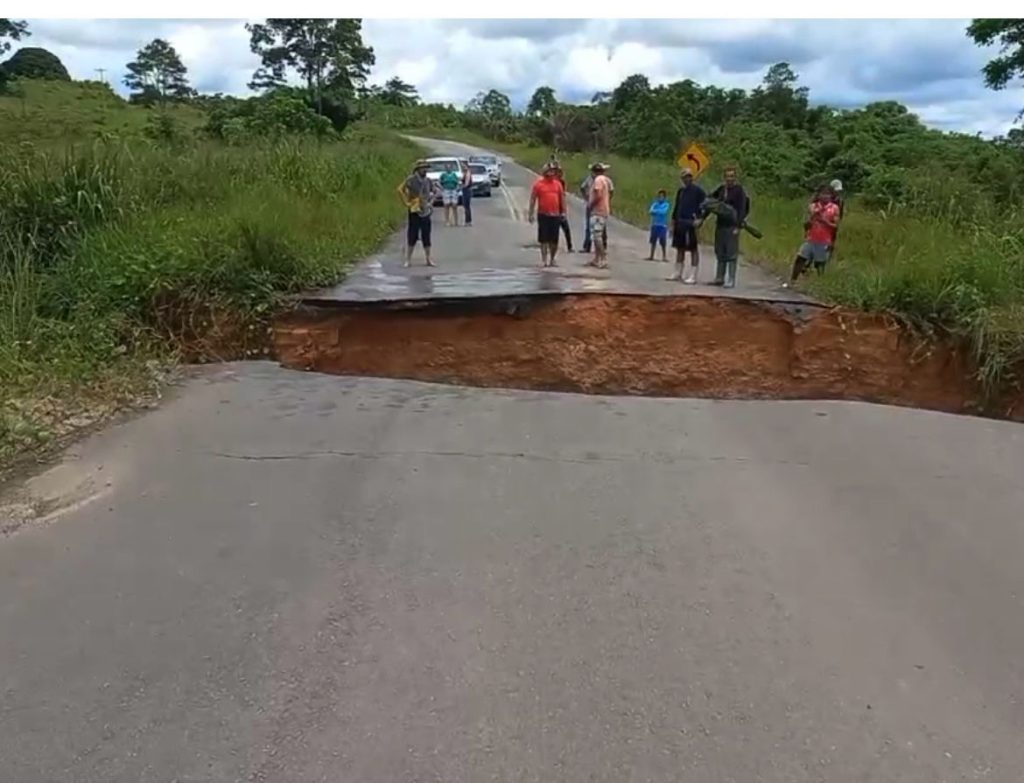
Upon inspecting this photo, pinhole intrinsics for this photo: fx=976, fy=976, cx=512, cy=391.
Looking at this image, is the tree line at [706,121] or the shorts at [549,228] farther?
the tree line at [706,121]

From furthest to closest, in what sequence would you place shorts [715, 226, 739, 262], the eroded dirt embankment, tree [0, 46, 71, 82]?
tree [0, 46, 71, 82] < shorts [715, 226, 739, 262] < the eroded dirt embankment

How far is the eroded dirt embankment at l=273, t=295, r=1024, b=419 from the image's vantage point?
10719 millimetres

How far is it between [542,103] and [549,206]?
82.9m

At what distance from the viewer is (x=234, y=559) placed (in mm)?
4852

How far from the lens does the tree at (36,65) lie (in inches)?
2266

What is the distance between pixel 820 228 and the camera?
505 inches

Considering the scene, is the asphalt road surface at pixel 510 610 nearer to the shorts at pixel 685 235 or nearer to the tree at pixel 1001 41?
the shorts at pixel 685 235

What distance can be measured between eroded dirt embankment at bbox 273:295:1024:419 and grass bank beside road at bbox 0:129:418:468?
825 mm

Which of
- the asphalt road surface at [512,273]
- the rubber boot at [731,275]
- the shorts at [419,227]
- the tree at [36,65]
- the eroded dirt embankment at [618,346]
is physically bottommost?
the eroded dirt embankment at [618,346]

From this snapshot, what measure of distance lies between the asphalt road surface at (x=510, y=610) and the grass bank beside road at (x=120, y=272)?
108 cm

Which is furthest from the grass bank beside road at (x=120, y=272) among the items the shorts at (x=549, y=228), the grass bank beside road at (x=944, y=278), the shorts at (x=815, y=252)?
the grass bank beside road at (x=944, y=278)

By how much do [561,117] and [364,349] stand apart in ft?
214

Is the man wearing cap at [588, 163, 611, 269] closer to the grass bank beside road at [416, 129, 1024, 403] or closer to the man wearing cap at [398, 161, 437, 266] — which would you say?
the man wearing cap at [398, 161, 437, 266]

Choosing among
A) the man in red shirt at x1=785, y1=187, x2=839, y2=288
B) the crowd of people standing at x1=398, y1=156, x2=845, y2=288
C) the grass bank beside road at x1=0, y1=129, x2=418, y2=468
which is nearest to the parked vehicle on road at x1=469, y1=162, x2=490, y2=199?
the crowd of people standing at x1=398, y1=156, x2=845, y2=288
